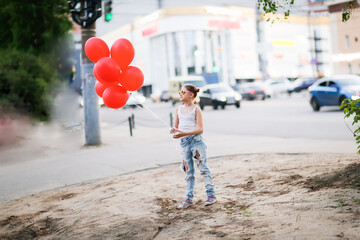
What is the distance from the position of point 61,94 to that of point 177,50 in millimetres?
53141

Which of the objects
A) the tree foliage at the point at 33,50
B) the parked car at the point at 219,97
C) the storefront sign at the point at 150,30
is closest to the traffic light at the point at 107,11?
the tree foliage at the point at 33,50

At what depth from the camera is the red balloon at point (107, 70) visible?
662 cm

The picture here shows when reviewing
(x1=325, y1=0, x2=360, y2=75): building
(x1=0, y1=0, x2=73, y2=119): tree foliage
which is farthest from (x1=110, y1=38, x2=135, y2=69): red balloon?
(x1=325, y1=0, x2=360, y2=75): building

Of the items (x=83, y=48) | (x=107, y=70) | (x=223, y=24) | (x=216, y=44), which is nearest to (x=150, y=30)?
(x=216, y=44)

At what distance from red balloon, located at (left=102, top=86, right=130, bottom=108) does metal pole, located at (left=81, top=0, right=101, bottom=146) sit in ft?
21.1

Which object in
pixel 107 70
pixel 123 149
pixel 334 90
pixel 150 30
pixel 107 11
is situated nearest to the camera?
pixel 107 70

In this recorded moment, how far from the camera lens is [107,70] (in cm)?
663

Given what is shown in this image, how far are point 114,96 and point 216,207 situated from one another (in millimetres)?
2455

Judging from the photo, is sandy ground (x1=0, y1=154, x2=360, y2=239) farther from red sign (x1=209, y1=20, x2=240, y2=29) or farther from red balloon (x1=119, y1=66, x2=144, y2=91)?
red sign (x1=209, y1=20, x2=240, y2=29)

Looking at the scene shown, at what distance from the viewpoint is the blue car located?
1917 centimetres

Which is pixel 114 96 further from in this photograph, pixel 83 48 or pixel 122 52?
pixel 83 48

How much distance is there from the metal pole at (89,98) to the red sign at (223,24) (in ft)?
208

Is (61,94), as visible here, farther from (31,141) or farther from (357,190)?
(357,190)

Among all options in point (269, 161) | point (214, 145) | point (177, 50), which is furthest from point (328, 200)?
point (177, 50)
